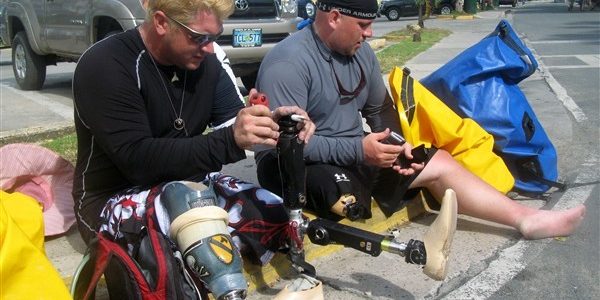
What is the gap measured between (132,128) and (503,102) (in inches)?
97.8

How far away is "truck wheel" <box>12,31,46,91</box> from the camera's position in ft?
27.5

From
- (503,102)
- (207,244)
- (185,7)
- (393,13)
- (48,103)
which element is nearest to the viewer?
(207,244)

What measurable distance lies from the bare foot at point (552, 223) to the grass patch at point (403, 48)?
21.5 ft

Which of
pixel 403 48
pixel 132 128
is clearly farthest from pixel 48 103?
pixel 403 48

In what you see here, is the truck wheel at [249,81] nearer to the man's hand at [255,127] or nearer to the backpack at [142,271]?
the man's hand at [255,127]

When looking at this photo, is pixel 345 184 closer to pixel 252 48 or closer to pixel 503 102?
pixel 503 102

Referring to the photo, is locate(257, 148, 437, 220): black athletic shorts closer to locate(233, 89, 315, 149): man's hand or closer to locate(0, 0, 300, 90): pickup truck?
locate(233, 89, 315, 149): man's hand

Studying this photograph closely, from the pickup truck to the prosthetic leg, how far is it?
4160mm

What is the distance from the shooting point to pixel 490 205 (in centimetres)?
342

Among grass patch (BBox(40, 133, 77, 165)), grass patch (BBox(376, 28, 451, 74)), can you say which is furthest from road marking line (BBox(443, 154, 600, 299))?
grass patch (BBox(376, 28, 451, 74))

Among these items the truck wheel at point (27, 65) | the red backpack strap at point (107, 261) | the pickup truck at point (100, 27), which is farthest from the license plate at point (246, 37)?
the red backpack strap at point (107, 261)

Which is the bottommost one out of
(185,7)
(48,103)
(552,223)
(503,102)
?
(48,103)

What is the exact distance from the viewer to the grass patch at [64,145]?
4625 mm

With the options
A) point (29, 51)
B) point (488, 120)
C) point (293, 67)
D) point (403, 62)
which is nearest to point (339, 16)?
point (293, 67)
